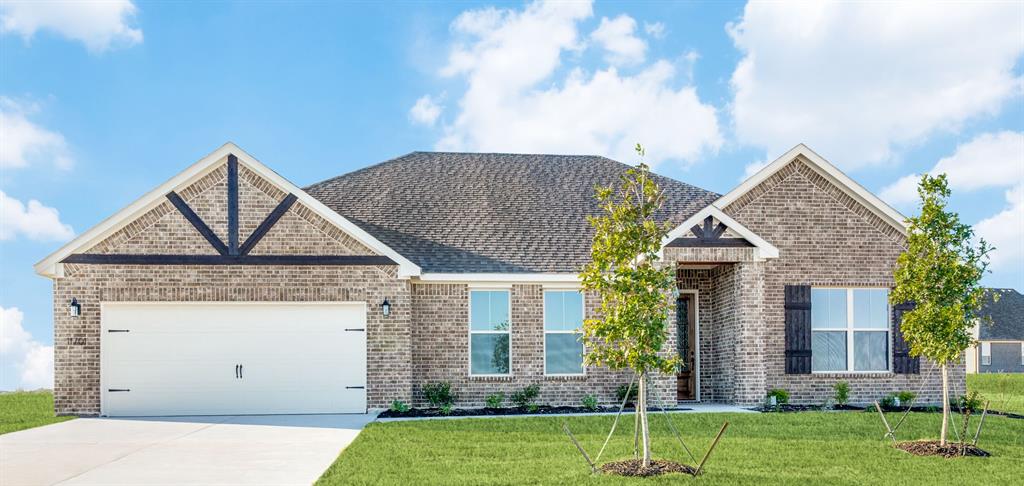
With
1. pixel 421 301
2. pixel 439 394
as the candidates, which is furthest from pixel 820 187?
pixel 439 394

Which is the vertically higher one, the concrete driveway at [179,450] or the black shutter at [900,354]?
the black shutter at [900,354]

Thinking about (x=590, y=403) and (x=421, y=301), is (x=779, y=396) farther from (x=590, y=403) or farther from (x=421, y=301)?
(x=421, y=301)

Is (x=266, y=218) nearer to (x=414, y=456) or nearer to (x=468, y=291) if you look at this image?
(x=468, y=291)

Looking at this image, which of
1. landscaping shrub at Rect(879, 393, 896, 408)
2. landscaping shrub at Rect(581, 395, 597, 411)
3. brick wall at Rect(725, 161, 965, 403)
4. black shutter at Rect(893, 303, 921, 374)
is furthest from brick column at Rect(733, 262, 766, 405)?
black shutter at Rect(893, 303, 921, 374)

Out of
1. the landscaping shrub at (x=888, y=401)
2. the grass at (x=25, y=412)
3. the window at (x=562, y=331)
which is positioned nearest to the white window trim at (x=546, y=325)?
the window at (x=562, y=331)

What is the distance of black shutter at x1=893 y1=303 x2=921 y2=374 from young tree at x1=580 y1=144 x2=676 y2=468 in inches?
405

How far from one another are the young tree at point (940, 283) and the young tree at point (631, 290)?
4185 millimetres

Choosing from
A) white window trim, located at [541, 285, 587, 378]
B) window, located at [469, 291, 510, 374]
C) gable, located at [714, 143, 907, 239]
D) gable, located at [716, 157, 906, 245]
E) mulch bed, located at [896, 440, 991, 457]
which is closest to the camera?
mulch bed, located at [896, 440, 991, 457]

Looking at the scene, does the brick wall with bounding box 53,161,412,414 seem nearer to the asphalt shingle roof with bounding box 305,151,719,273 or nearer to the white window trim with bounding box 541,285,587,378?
the asphalt shingle roof with bounding box 305,151,719,273

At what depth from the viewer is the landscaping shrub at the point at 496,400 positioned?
17.5 m

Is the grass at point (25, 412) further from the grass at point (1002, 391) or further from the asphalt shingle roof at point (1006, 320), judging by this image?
the asphalt shingle roof at point (1006, 320)

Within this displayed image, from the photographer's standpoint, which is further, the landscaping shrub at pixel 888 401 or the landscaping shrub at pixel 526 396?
the landscaping shrub at pixel 888 401

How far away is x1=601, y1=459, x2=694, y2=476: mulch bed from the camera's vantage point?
998cm

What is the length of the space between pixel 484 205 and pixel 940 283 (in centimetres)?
1062
